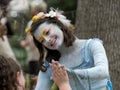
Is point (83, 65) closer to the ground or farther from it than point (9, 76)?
closer to the ground

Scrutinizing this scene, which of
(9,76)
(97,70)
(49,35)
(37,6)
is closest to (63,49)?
(49,35)

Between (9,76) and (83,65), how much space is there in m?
1.40

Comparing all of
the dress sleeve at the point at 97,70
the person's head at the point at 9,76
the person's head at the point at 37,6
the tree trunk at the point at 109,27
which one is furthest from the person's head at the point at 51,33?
the person's head at the point at 37,6

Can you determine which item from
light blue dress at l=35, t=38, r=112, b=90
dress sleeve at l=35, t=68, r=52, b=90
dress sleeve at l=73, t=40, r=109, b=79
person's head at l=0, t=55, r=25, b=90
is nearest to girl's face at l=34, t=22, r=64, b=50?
light blue dress at l=35, t=38, r=112, b=90

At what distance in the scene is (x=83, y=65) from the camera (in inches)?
195

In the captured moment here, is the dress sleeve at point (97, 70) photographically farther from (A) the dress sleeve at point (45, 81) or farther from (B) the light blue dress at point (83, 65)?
(A) the dress sleeve at point (45, 81)

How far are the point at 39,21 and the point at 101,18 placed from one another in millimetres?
1506

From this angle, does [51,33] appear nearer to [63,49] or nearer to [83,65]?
[63,49]

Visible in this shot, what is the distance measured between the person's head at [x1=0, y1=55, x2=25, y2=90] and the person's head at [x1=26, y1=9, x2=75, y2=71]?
47.7 inches

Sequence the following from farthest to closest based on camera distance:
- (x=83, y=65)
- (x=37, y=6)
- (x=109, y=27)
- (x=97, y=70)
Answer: (x=37, y=6) < (x=109, y=27) < (x=83, y=65) < (x=97, y=70)

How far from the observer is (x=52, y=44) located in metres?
4.90

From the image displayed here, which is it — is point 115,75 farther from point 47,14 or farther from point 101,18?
point 47,14

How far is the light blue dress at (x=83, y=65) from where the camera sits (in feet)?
15.3

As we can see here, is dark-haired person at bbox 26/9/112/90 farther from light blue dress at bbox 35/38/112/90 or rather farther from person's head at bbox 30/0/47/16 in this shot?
person's head at bbox 30/0/47/16
